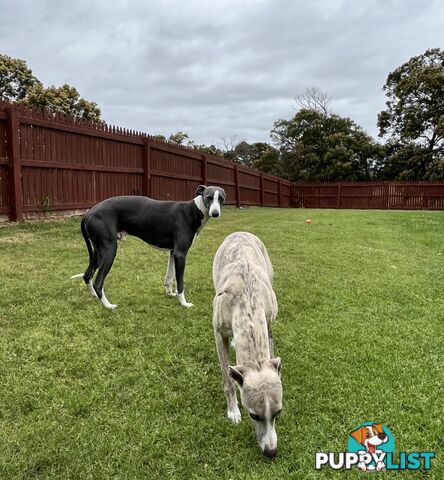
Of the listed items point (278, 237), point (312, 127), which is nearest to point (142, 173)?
point (278, 237)

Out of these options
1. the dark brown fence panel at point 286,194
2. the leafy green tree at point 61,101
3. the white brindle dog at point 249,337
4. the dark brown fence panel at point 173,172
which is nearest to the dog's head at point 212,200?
the white brindle dog at point 249,337

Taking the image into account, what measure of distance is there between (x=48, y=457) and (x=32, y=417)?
410mm

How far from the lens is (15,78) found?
2733cm

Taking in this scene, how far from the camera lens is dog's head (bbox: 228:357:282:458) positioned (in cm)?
204

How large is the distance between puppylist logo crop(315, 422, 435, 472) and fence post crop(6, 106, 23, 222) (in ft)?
25.1

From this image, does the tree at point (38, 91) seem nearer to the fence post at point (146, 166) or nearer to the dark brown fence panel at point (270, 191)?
the dark brown fence panel at point (270, 191)

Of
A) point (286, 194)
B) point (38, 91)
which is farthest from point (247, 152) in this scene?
point (38, 91)

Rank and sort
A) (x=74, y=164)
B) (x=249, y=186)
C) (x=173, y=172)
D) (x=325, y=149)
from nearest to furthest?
(x=74, y=164), (x=173, y=172), (x=249, y=186), (x=325, y=149)

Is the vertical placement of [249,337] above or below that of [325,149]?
below

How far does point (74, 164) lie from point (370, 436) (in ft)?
28.3

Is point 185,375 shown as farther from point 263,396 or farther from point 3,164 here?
point 3,164

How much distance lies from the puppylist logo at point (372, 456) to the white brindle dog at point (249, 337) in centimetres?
36

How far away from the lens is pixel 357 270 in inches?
253

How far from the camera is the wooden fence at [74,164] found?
7.98 meters
